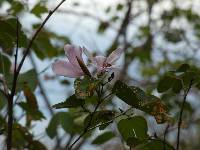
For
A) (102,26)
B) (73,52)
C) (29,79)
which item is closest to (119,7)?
(102,26)

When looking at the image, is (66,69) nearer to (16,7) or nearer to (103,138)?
(103,138)

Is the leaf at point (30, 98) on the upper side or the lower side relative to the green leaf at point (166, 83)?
lower

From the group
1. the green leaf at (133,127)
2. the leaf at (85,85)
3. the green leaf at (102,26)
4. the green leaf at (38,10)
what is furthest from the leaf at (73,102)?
the green leaf at (102,26)

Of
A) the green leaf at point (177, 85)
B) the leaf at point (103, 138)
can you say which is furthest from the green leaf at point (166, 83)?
the leaf at point (103, 138)

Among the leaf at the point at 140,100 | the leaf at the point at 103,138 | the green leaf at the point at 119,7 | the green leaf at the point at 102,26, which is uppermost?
the leaf at the point at 140,100

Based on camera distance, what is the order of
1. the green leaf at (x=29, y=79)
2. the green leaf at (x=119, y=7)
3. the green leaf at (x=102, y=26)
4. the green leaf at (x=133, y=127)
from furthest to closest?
the green leaf at (x=102, y=26) → the green leaf at (x=119, y=7) → the green leaf at (x=29, y=79) → the green leaf at (x=133, y=127)

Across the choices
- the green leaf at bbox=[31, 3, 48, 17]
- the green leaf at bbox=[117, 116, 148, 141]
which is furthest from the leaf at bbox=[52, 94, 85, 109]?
the green leaf at bbox=[31, 3, 48, 17]

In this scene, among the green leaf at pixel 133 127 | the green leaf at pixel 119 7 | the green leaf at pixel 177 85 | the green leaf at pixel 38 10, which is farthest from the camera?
the green leaf at pixel 119 7

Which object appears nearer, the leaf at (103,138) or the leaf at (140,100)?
the leaf at (140,100)

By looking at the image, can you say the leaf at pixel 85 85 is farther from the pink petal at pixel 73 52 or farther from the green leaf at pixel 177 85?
the green leaf at pixel 177 85
